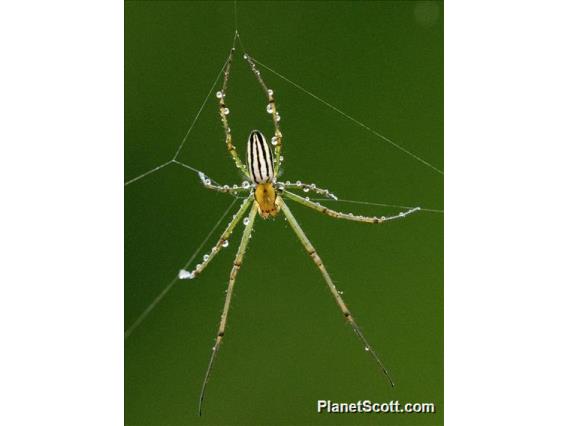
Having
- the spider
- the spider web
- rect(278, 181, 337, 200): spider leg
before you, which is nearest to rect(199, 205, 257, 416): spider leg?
the spider

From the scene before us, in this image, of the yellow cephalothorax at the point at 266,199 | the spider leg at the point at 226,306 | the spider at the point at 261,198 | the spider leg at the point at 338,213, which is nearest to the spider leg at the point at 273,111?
the spider at the point at 261,198

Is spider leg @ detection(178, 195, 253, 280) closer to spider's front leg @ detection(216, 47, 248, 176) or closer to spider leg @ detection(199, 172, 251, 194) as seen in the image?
spider leg @ detection(199, 172, 251, 194)

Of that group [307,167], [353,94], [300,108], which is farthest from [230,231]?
[353,94]

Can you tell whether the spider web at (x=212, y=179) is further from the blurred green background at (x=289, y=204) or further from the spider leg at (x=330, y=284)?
the spider leg at (x=330, y=284)

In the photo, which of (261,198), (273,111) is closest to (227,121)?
(273,111)

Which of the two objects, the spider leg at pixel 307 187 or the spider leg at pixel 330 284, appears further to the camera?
the spider leg at pixel 330 284

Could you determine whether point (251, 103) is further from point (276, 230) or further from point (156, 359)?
point (156, 359)
